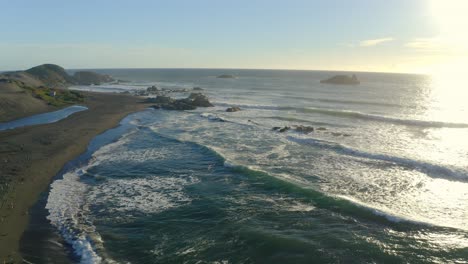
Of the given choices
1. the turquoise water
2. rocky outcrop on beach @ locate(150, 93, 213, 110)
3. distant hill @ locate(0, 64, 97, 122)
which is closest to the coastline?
the turquoise water

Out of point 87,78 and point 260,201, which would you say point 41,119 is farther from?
point 87,78

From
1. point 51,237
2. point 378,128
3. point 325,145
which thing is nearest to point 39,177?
point 51,237

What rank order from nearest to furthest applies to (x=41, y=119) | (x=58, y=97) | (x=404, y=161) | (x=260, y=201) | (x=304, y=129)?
(x=260, y=201)
(x=404, y=161)
(x=304, y=129)
(x=41, y=119)
(x=58, y=97)

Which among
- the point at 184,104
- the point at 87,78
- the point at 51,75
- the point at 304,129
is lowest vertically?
the point at 304,129

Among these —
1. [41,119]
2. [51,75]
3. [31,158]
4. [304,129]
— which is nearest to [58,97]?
[41,119]

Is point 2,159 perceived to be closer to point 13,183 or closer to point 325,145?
point 13,183

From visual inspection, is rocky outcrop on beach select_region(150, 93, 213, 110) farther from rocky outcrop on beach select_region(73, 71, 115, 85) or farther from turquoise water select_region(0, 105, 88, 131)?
rocky outcrop on beach select_region(73, 71, 115, 85)

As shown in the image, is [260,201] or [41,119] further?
[41,119]
